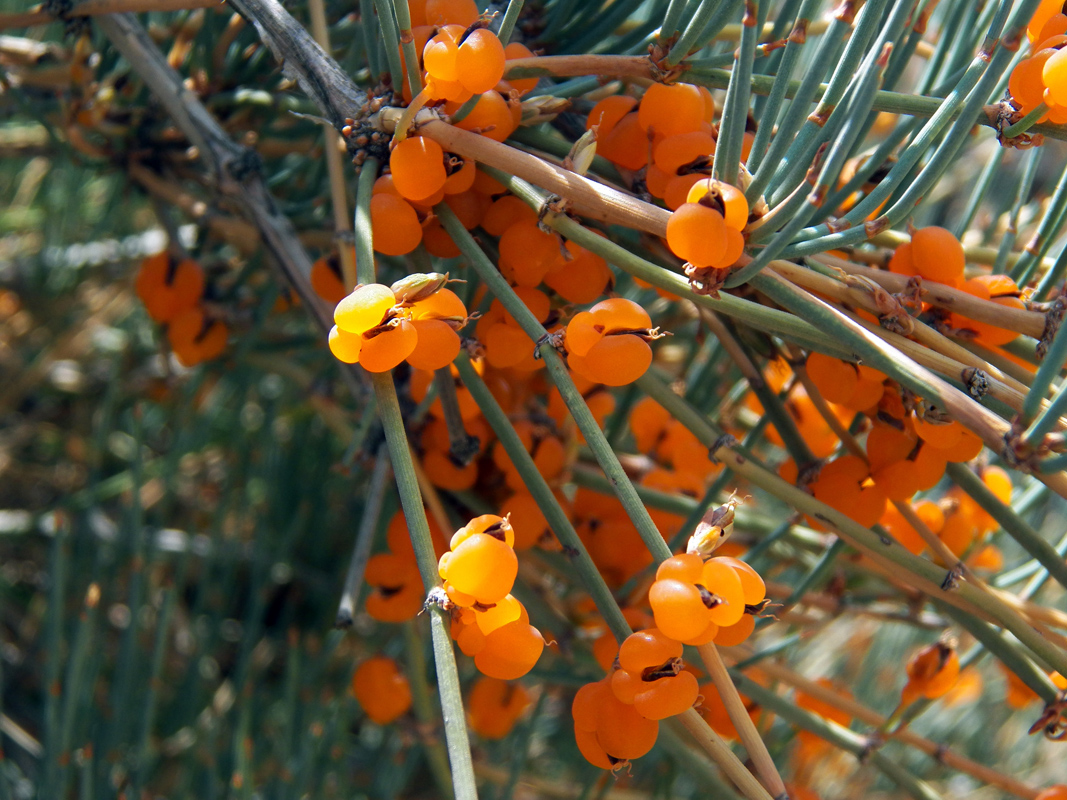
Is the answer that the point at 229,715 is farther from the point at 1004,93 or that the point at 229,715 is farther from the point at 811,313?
the point at 1004,93

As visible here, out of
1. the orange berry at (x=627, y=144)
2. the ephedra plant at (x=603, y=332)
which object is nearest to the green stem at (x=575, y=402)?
the ephedra plant at (x=603, y=332)

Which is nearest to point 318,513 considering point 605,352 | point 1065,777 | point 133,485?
point 133,485

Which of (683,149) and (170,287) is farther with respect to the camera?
(170,287)

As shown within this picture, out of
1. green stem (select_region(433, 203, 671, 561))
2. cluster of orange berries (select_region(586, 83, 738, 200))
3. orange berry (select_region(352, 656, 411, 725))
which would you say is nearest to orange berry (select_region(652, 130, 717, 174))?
cluster of orange berries (select_region(586, 83, 738, 200))

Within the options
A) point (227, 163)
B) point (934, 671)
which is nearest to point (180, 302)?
point (227, 163)

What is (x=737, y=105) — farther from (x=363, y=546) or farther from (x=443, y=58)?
(x=363, y=546)

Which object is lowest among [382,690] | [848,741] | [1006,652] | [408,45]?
[382,690]

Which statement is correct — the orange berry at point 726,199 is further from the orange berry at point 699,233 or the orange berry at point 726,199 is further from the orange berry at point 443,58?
the orange berry at point 443,58
